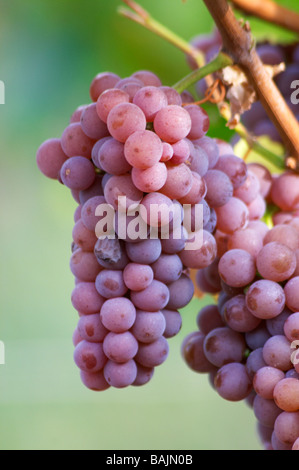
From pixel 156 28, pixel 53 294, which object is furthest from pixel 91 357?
pixel 53 294

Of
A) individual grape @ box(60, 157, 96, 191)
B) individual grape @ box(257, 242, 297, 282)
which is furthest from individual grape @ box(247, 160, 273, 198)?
individual grape @ box(60, 157, 96, 191)

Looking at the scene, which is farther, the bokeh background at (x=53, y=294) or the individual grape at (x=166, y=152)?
the bokeh background at (x=53, y=294)

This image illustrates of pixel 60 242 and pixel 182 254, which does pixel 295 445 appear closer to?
pixel 182 254

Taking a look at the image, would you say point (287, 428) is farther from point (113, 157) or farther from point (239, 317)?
point (113, 157)

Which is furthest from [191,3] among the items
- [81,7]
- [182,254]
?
[182,254]

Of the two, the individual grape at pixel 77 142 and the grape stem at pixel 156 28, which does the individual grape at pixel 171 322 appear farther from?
the grape stem at pixel 156 28

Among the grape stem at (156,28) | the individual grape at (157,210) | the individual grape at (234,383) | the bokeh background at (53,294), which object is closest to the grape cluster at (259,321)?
the individual grape at (234,383)
